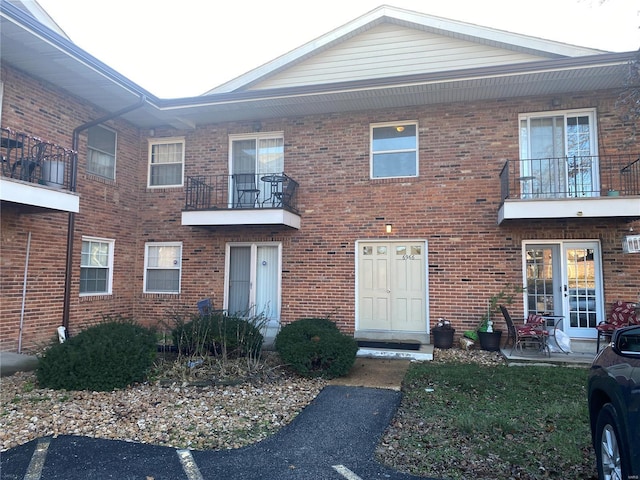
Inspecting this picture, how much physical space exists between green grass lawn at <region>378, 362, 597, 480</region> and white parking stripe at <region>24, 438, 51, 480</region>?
2919 millimetres

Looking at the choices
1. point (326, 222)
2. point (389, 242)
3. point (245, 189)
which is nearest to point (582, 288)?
point (389, 242)

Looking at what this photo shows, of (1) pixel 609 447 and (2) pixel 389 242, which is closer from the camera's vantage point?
(1) pixel 609 447

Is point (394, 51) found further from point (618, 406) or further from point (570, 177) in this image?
point (618, 406)

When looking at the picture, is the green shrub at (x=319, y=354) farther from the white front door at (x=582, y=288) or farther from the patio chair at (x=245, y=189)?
the white front door at (x=582, y=288)

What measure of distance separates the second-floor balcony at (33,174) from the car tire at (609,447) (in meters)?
8.21

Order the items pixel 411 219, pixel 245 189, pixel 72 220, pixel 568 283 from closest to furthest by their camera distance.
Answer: pixel 568 283 < pixel 72 220 < pixel 411 219 < pixel 245 189

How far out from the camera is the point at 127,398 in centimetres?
534

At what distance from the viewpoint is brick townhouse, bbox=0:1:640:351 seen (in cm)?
812

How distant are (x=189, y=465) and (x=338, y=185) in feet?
23.9

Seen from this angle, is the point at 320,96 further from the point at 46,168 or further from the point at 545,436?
the point at 545,436

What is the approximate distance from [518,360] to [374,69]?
7512 millimetres

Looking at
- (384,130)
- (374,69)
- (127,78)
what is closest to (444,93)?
(384,130)

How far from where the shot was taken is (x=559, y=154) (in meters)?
8.97

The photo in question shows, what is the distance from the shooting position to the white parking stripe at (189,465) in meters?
3.42
